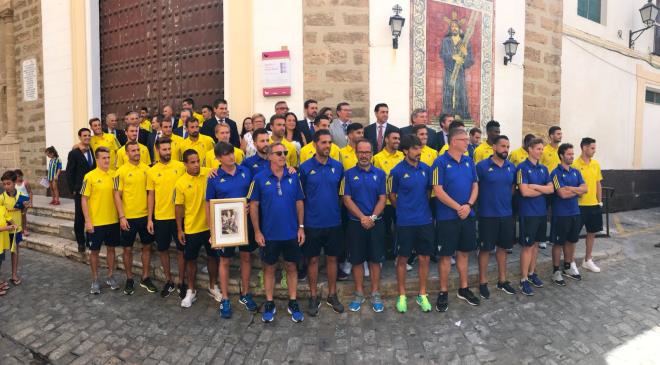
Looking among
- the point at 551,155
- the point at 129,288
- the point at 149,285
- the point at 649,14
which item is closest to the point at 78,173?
the point at 129,288

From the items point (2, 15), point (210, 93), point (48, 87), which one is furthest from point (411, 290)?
point (2, 15)

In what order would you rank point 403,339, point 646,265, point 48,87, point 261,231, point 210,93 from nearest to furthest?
point 403,339 → point 261,231 → point 646,265 → point 210,93 → point 48,87

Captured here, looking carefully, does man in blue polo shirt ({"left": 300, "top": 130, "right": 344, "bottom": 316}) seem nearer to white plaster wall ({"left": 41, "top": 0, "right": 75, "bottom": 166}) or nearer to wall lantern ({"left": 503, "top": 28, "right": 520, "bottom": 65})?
wall lantern ({"left": 503, "top": 28, "right": 520, "bottom": 65})

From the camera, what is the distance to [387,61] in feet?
22.8

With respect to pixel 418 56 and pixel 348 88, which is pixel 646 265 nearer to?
pixel 418 56

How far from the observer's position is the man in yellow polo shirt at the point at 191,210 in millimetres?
4578

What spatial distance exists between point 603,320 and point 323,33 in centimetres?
563

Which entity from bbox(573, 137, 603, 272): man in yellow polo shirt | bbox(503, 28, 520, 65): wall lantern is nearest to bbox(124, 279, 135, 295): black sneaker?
bbox(573, 137, 603, 272): man in yellow polo shirt

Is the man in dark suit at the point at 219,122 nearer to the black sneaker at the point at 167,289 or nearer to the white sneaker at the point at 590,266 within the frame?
the black sneaker at the point at 167,289

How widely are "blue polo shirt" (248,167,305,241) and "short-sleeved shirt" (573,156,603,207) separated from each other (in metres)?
4.31

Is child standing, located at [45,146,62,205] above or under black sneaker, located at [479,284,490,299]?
above

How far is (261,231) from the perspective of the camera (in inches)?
171

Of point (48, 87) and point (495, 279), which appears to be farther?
point (48, 87)

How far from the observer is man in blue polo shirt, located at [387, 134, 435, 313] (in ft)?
14.6
